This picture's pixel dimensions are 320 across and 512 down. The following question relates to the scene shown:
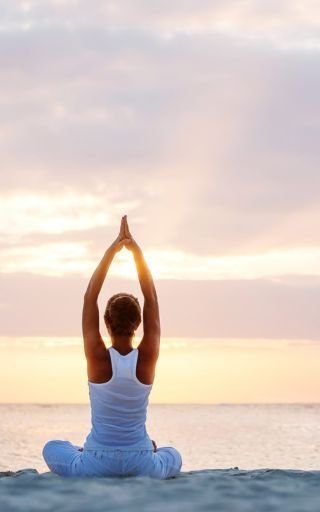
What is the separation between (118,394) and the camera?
8.44 meters

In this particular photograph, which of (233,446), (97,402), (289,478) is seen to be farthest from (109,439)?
(233,446)

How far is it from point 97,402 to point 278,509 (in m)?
2.37

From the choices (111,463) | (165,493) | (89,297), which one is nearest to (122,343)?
(89,297)

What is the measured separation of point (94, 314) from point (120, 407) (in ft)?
2.93

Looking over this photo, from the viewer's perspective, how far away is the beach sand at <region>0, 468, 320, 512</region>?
674cm

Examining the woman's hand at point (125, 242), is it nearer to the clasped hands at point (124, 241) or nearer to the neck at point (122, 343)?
the clasped hands at point (124, 241)

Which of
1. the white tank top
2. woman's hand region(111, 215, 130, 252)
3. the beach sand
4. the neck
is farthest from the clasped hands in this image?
the beach sand

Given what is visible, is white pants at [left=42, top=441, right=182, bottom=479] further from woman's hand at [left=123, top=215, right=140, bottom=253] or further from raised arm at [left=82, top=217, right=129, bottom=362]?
woman's hand at [left=123, top=215, right=140, bottom=253]

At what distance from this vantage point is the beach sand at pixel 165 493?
6738 millimetres

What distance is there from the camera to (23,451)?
39.7 m

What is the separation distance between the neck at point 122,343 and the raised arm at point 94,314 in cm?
11

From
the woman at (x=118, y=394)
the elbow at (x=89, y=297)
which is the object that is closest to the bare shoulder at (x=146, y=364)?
the woman at (x=118, y=394)

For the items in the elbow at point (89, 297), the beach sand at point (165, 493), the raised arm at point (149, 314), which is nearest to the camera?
the beach sand at point (165, 493)

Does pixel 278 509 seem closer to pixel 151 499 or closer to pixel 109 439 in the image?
pixel 151 499
